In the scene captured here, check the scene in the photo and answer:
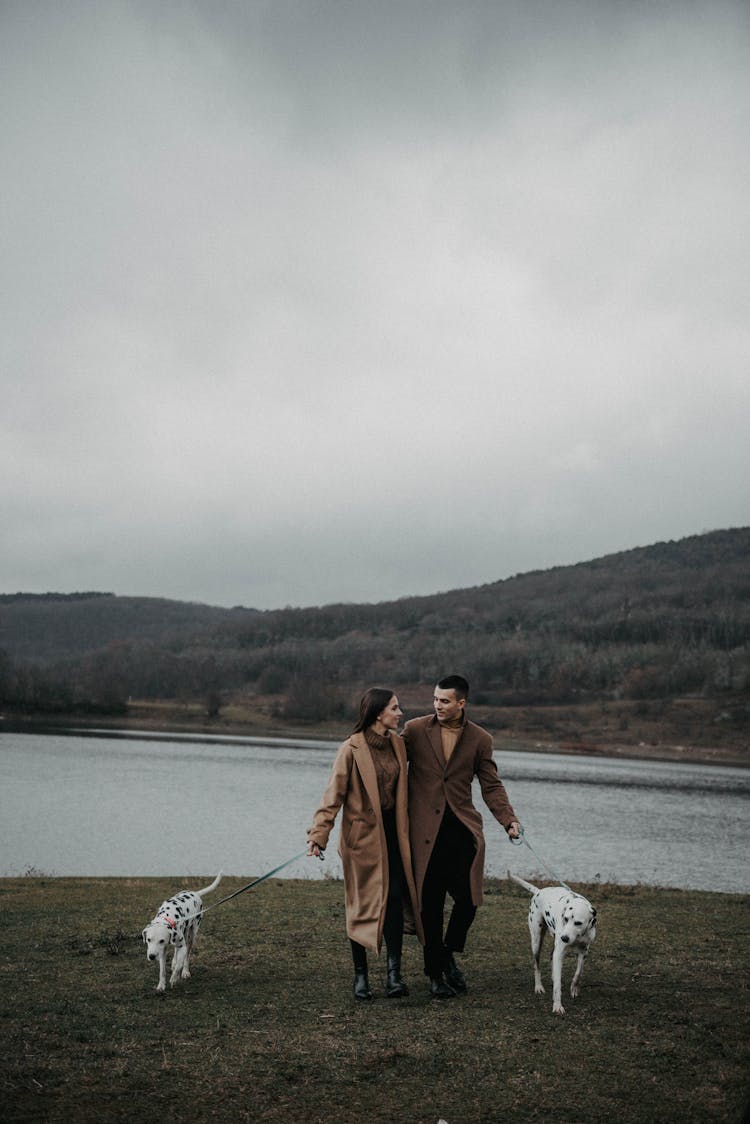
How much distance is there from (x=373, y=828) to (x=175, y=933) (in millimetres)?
2094

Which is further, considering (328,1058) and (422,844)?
(422,844)

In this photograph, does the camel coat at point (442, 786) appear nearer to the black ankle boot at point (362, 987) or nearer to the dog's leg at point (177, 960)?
the black ankle boot at point (362, 987)

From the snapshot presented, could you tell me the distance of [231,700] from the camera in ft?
520

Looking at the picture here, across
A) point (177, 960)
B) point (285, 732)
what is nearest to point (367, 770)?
point (177, 960)

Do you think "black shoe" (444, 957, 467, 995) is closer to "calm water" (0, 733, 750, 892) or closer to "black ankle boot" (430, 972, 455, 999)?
"black ankle boot" (430, 972, 455, 999)

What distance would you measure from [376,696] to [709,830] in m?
33.1

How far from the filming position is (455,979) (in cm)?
820

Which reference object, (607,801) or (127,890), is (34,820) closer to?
(127,890)

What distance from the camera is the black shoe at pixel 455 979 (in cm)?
816

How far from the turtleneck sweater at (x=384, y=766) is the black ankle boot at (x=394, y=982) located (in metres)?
1.37

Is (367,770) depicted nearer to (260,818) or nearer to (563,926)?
(563,926)

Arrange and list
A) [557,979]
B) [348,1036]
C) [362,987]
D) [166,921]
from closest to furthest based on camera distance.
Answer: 1. [348,1036]
2. [557,979]
3. [362,987]
4. [166,921]

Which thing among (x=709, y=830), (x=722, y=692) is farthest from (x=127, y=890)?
(x=722, y=692)

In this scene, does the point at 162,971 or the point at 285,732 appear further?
the point at 285,732
